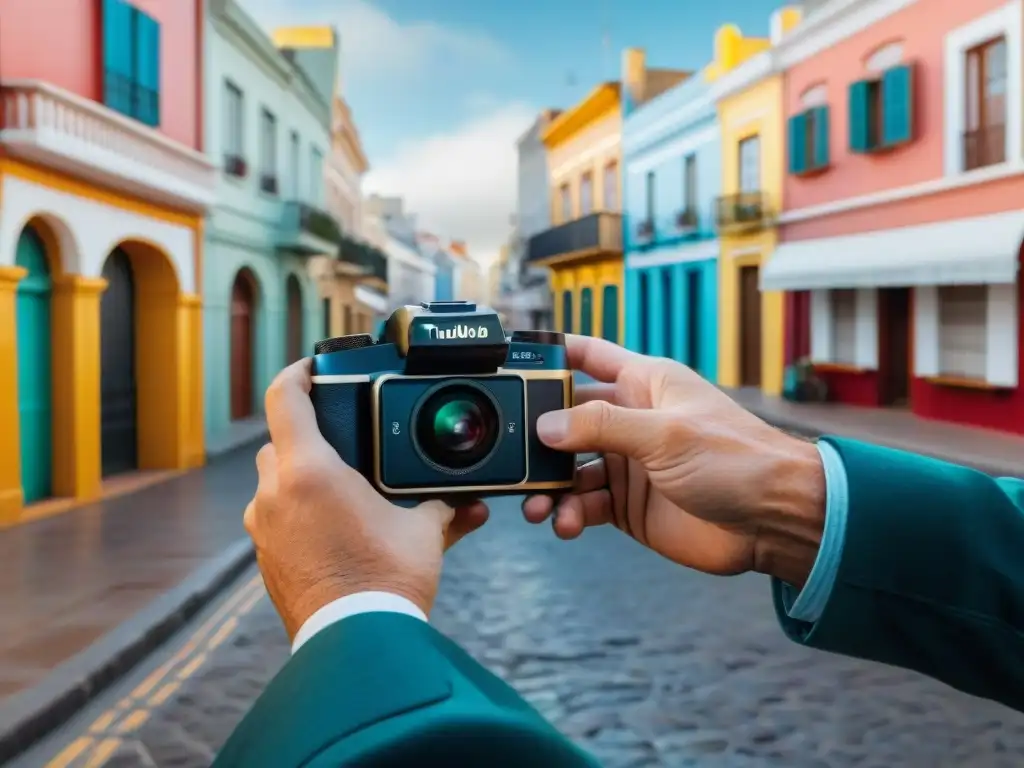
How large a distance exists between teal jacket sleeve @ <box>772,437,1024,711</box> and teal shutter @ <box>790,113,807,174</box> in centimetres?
2077

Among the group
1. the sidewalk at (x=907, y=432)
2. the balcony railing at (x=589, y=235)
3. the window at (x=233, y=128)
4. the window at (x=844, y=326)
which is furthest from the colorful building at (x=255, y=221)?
the window at (x=844, y=326)

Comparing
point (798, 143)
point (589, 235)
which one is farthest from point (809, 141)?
point (589, 235)

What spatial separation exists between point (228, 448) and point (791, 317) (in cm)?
1205

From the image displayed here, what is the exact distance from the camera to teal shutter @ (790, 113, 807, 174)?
2120 centimetres

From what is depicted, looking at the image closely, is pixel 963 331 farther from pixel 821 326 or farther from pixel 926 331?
pixel 821 326

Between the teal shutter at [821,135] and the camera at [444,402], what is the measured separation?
19.7 m

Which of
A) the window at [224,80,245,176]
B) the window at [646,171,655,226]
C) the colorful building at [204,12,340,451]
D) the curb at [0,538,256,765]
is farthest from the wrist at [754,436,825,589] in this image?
the window at [646,171,655,226]

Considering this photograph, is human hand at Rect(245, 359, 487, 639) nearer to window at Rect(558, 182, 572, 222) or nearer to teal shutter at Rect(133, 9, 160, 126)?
teal shutter at Rect(133, 9, 160, 126)

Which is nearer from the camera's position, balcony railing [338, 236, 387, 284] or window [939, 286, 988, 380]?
window [939, 286, 988, 380]

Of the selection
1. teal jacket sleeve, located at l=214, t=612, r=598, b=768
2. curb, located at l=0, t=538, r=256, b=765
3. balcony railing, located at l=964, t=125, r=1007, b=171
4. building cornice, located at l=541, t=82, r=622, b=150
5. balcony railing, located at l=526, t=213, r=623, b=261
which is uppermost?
building cornice, located at l=541, t=82, r=622, b=150

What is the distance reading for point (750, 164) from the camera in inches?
967

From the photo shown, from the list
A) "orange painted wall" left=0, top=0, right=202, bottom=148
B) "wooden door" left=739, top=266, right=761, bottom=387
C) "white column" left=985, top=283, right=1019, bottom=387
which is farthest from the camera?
"wooden door" left=739, top=266, right=761, bottom=387

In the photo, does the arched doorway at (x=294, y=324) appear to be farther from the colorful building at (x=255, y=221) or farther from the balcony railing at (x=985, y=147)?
the balcony railing at (x=985, y=147)

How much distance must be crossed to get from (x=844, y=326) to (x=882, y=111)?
392cm
